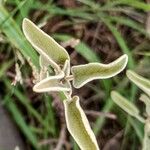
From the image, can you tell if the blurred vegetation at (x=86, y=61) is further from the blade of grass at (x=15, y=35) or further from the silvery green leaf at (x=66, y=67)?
the silvery green leaf at (x=66, y=67)

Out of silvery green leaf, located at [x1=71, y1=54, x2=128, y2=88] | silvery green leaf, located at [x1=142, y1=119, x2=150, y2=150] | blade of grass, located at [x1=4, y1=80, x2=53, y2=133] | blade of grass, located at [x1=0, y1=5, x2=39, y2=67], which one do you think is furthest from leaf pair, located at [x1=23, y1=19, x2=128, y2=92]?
blade of grass, located at [x1=4, y1=80, x2=53, y2=133]

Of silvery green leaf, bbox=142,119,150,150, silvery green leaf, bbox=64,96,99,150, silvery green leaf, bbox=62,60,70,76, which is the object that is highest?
silvery green leaf, bbox=62,60,70,76

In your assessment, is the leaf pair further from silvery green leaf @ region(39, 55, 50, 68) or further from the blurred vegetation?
the blurred vegetation

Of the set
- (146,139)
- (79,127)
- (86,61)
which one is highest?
(79,127)

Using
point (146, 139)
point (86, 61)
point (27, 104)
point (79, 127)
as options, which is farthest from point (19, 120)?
point (79, 127)

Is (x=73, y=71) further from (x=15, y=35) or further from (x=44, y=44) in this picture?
(x=15, y=35)

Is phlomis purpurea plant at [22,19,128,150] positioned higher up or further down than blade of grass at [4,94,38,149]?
higher up

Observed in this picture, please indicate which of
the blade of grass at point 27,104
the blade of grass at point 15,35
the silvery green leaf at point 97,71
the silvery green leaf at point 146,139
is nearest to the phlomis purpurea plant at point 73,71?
the silvery green leaf at point 97,71
